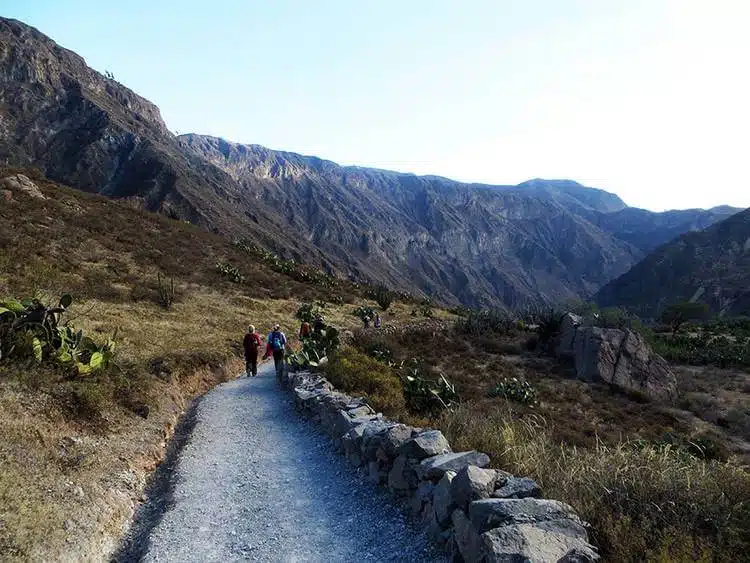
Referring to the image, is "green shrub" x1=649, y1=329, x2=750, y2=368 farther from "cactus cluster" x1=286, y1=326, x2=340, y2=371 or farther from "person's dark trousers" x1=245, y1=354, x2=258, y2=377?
"person's dark trousers" x1=245, y1=354, x2=258, y2=377

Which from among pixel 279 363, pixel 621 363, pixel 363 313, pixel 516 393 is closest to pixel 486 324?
pixel 363 313

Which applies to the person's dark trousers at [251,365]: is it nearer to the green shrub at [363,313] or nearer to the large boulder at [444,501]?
the large boulder at [444,501]

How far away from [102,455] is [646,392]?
22.8 meters

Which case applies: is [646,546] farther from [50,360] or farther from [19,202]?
[19,202]

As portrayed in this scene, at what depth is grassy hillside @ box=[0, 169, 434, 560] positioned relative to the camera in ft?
20.6

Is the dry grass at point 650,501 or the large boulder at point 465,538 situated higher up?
the dry grass at point 650,501

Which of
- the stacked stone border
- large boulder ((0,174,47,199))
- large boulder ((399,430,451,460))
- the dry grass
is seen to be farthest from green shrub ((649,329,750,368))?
large boulder ((0,174,47,199))

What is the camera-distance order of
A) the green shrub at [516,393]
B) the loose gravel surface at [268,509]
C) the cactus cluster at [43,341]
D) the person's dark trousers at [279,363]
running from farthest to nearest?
the green shrub at [516,393] < the person's dark trousers at [279,363] < the cactus cluster at [43,341] < the loose gravel surface at [268,509]

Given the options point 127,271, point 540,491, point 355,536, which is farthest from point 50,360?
point 127,271

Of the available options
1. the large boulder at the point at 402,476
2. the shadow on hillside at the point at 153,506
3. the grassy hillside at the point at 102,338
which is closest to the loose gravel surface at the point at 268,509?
the shadow on hillside at the point at 153,506

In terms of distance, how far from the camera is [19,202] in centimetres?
2920

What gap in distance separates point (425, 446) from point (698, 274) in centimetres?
15789

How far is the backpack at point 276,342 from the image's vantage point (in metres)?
16.0

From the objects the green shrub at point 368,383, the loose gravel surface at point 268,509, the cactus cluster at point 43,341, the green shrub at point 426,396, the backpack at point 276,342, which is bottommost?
the loose gravel surface at point 268,509
